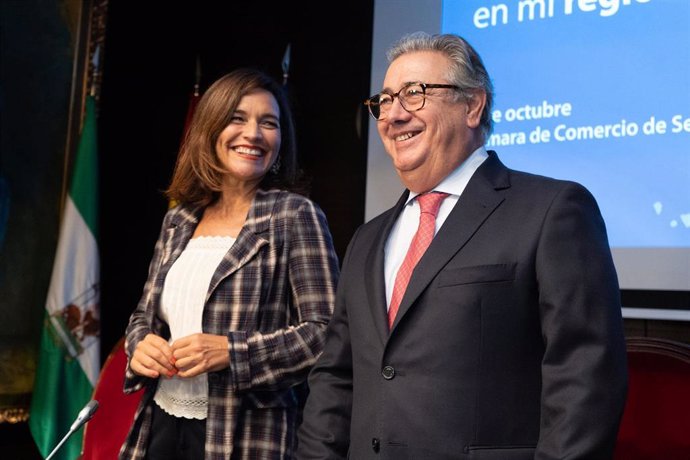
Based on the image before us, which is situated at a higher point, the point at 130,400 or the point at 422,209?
the point at 422,209

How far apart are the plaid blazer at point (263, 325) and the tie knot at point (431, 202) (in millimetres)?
380

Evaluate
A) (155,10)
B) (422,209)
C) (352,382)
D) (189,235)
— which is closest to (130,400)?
(189,235)

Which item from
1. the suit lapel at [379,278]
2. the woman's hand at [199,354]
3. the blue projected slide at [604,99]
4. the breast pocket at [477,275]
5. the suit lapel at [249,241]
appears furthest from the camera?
the blue projected slide at [604,99]

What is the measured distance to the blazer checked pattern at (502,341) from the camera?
128 cm

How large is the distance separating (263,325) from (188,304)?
7.5 inches

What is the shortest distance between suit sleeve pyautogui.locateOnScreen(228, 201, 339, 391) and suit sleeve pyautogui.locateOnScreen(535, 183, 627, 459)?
2.14 feet

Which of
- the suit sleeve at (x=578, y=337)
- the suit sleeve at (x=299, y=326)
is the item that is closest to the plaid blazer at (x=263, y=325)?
the suit sleeve at (x=299, y=326)

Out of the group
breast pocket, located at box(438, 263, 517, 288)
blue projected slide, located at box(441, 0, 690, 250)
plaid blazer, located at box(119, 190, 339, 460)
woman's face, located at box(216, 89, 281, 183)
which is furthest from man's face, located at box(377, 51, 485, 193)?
blue projected slide, located at box(441, 0, 690, 250)

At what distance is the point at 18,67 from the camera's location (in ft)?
12.4

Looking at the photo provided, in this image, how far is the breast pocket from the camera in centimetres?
139

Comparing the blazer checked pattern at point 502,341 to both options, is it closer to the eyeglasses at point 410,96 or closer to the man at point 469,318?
the man at point 469,318

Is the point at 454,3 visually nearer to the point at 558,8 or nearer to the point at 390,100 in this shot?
the point at 558,8

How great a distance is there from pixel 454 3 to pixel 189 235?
4.78 ft

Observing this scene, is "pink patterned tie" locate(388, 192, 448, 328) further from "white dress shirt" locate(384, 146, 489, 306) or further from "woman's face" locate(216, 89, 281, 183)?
"woman's face" locate(216, 89, 281, 183)
